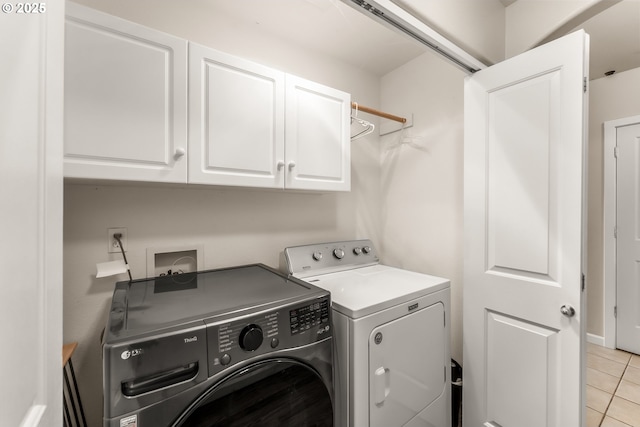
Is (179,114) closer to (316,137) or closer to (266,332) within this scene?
(316,137)

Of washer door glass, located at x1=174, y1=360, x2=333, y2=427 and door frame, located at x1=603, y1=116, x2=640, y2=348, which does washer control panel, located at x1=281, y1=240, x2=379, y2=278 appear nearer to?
washer door glass, located at x1=174, y1=360, x2=333, y2=427

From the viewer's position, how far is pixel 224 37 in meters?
1.65

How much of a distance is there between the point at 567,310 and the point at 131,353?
1.73 m

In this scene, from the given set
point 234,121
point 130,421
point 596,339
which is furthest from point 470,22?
point 596,339

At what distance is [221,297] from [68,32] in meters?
1.13

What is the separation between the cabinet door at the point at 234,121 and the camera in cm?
124

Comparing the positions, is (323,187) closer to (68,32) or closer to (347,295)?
(347,295)

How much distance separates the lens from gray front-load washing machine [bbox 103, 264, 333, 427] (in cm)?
75

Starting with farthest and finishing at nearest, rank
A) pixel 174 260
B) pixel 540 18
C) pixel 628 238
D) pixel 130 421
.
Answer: pixel 628 238
pixel 174 260
pixel 540 18
pixel 130 421

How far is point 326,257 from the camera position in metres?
1.86

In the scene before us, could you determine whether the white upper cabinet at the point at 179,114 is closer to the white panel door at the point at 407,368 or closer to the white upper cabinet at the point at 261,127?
the white upper cabinet at the point at 261,127

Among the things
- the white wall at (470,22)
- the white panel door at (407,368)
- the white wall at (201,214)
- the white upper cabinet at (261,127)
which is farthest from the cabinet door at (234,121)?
the white panel door at (407,368)

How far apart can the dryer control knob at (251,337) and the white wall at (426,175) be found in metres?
1.57

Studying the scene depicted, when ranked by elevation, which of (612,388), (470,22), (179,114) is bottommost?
(612,388)
